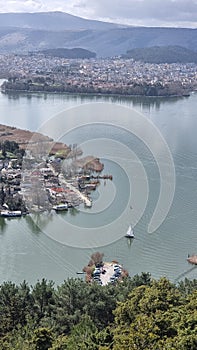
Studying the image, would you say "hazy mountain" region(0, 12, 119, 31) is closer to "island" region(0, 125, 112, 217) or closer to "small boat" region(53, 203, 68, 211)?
"island" region(0, 125, 112, 217)

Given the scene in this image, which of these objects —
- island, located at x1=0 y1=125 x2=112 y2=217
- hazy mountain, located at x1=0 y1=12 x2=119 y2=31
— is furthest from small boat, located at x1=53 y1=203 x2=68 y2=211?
hazy mountain, located at x1=0 y1=12 x2=119 y2=31

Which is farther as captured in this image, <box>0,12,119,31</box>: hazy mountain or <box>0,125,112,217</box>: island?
<box>0,12,119,31</box>: hazy mountain

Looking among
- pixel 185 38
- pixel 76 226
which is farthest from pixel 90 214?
pixel 185 38

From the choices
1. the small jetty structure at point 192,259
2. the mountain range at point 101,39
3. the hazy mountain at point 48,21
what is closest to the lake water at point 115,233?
the small jetty structure at point 192,259

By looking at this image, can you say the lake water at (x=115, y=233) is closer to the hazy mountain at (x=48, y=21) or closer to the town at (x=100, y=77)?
the town at (x=100, y=77)

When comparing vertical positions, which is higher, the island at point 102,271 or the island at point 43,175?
the island at point 43,175

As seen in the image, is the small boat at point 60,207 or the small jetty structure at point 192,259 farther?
the small boat at point 60,207

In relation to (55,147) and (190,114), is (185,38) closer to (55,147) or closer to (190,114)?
(190,114)
